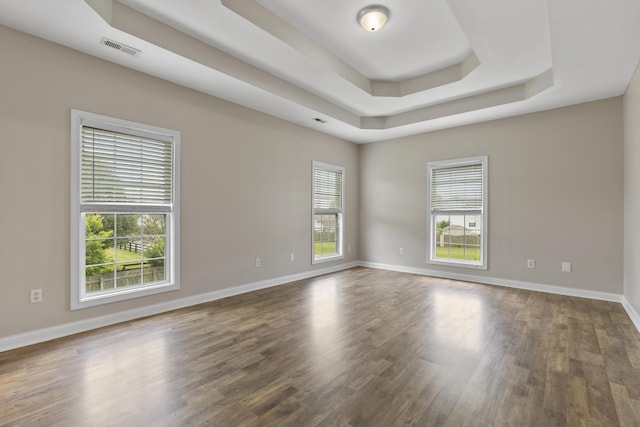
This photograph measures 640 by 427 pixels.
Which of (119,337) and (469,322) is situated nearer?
(119,337)

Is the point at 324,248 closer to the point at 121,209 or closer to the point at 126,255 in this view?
the point at 126,255

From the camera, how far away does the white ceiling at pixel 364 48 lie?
8.32ft

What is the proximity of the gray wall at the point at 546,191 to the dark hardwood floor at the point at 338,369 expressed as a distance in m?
0.83

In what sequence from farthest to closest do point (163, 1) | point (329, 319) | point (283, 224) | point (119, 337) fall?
point (283, 224) < point (329, 319) < point (119, 337) < point (163, 1)

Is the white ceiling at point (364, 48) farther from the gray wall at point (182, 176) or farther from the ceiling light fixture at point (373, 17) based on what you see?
the gray wall at point (182, 176)

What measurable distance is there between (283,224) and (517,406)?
3.81m

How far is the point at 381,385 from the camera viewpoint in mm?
2047

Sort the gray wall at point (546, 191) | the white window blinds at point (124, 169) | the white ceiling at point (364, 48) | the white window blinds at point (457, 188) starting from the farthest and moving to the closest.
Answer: the white window blinds at point (457, 188) → the gray wall at point (546, 191) → the white window blinds at point (124, 169) → the white ceiling at point (364, 48)

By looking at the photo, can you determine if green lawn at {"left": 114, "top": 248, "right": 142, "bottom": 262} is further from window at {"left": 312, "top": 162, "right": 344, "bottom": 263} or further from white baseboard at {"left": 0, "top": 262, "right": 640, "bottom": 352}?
window at {"left": 312, "top": 162, "right": 344, "bottom": 263}

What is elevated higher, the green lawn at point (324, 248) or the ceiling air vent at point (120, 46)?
the ceiling air vent at point (120, 46)

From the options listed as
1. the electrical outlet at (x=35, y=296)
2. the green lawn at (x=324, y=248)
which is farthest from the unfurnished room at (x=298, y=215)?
the green lawn at (x=324, y=248)

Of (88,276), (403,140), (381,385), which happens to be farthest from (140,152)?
(403,140)

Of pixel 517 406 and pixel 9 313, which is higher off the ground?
pixel 9 313

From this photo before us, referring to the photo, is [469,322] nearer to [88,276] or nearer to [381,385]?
[381,385]
